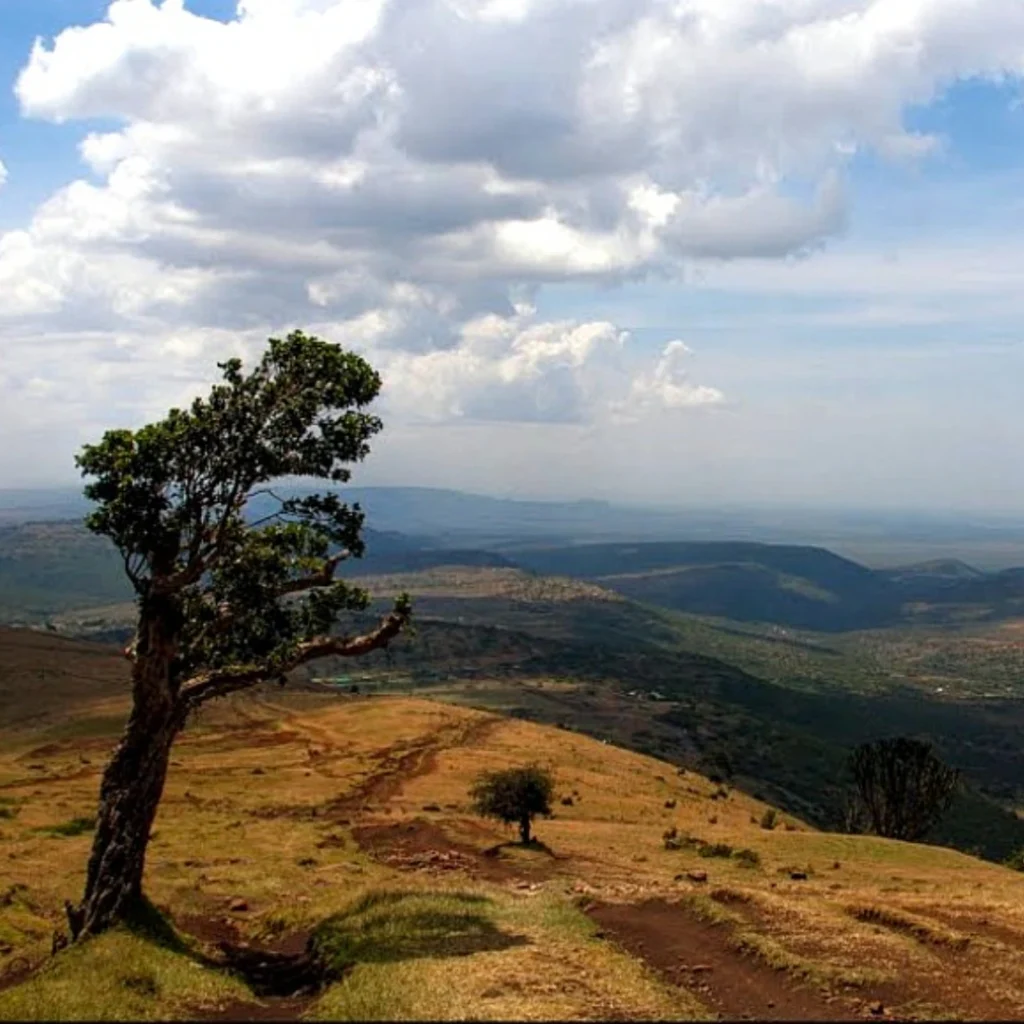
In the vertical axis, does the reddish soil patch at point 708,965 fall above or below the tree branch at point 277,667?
below

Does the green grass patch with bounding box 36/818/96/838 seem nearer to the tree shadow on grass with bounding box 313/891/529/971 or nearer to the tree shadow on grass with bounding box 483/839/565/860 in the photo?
the tree shadow on grass with bounding box 483/839/565/860

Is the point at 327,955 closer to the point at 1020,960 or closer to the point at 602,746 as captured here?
the point at 1020,960

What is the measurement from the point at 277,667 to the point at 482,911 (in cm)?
836

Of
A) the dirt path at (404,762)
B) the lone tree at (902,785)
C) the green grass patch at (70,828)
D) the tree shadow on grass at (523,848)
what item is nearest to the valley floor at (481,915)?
the tree shadow on grass at (523,848)

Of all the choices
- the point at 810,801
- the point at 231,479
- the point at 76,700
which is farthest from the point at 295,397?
the point at 810,801

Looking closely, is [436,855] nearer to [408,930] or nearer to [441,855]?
[441,855]

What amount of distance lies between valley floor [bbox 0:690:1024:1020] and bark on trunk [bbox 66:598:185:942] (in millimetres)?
1407

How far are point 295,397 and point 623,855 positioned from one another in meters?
27.6

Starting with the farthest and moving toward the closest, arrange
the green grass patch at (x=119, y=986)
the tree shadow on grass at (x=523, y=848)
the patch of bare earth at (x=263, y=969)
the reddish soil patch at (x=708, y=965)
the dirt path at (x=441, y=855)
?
the tree shadow on grass at (x=523, y=848)
the dirt path at (x=441, y=855)
the patch of bare earth at (x=263, y=969)
the reddish soil patch at (x=708, y=965)
the green grass patch at (x=119, y=986)

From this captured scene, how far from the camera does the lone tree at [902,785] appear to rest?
65.9m

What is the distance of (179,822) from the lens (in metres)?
50.8

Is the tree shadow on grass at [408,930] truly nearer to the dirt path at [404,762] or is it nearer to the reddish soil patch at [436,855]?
the reddish soil patch at [436,855]

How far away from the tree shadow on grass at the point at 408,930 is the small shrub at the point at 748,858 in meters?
17.8

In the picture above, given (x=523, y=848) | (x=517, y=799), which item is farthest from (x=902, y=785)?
(x=523, y=848)
